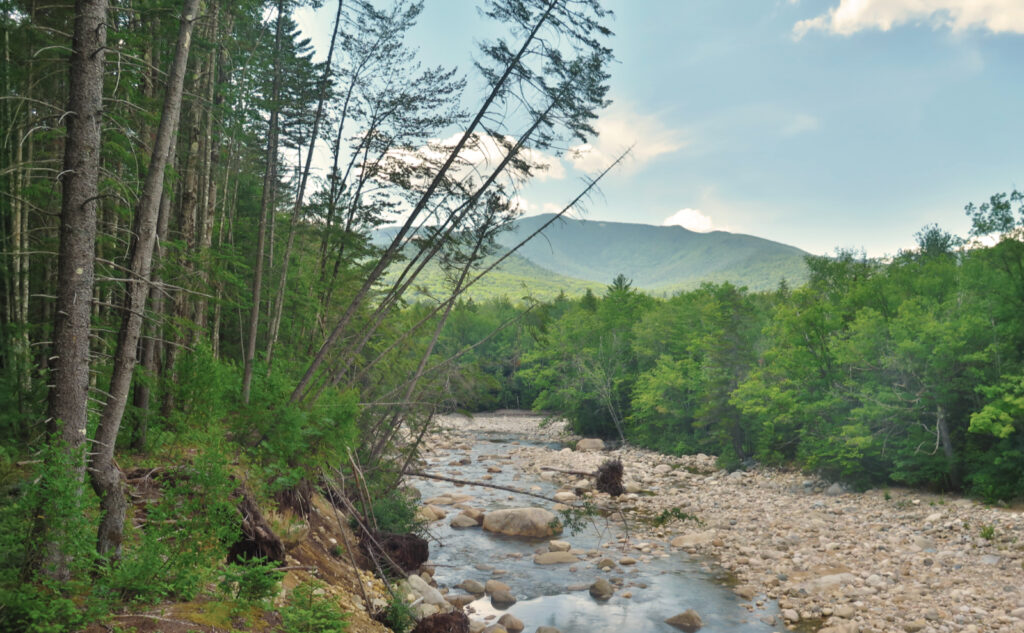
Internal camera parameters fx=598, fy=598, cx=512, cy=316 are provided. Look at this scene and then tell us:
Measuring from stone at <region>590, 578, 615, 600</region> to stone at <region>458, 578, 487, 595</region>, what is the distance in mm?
2282

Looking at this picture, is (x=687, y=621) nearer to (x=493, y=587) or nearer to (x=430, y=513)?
(x=493, y=587)

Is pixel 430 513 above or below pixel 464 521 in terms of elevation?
above

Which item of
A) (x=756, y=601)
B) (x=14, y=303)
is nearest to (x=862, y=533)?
(x=756, y=601)

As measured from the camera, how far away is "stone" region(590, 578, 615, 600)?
12.0 metres

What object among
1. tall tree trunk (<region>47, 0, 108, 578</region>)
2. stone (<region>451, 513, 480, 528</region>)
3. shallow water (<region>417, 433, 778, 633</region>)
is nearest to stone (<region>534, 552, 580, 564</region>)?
shallow water (<region>417, 433, 778, 633</region>)

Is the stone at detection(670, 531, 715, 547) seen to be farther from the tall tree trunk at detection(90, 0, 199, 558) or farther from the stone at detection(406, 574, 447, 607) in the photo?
the tall tree trunk at detection(90, 0, 199, 558)

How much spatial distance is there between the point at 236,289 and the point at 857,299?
2136cm

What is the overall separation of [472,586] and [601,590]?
2.62 metres

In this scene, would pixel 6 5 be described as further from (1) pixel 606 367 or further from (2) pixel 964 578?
(1) pixel 606 367

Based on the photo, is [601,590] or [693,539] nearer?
[601,590]

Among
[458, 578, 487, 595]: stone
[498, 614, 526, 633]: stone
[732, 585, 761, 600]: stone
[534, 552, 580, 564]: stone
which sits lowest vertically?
[534, 552, 580, 564]: stone

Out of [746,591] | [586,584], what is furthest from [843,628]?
[586,584]

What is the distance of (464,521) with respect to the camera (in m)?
17.0

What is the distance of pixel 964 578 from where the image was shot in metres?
12.0
